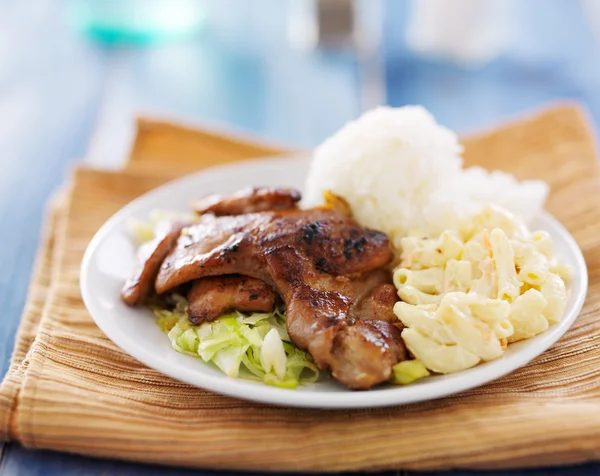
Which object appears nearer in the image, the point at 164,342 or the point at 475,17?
the point at 164,342

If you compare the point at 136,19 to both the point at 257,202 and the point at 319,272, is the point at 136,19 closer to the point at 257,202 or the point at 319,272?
the point at 257,202

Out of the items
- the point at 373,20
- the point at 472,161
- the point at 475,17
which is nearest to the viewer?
the point at 472,161

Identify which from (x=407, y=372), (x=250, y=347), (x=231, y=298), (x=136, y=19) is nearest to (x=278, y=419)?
(x=250, y=347)

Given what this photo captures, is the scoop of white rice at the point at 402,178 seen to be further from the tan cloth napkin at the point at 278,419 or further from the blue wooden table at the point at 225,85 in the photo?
the blue wooden table at the point at 225,85

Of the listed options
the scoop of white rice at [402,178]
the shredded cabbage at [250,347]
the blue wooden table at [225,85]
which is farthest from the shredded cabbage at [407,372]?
the blue wooden table at [225,85]

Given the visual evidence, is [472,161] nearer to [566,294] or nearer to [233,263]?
[566,294]

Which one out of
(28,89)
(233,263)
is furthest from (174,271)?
(28,89)
